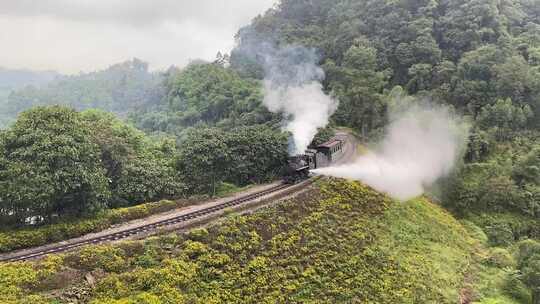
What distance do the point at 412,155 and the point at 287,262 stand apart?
66.8 feet

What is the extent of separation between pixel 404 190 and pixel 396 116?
12.4m

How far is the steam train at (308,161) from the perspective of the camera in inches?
1101

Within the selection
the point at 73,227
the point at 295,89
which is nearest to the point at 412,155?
the point at 295,89

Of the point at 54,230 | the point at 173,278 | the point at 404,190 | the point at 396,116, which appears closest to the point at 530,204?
the point at 404,190


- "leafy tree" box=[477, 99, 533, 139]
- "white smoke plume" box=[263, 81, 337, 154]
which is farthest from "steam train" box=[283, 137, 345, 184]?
"leafy tree" box=[477, 99, 533, 139]

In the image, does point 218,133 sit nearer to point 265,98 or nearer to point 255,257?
point 255,257

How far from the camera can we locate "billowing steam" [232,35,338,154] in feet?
112

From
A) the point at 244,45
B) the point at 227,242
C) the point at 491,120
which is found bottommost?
the point at 227,242

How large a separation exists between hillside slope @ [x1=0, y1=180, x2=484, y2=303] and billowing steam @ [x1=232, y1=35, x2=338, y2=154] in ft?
25.8

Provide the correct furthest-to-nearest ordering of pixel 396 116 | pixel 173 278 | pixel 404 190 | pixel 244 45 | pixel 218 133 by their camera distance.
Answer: pixel 244 45
pixel 396 116
pixel 404 190
pixel 218 133
pixel 173 278

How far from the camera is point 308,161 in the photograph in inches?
1140

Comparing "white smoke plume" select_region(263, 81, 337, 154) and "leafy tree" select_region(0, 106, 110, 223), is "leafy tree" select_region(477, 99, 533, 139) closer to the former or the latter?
"white smoke plume" select_region(263, 81, 337, 154)

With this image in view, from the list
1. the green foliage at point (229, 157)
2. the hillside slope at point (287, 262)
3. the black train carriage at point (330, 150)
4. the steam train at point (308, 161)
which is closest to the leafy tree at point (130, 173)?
the green foliage at point (229, 157)

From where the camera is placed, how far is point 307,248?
20641 millimetres
